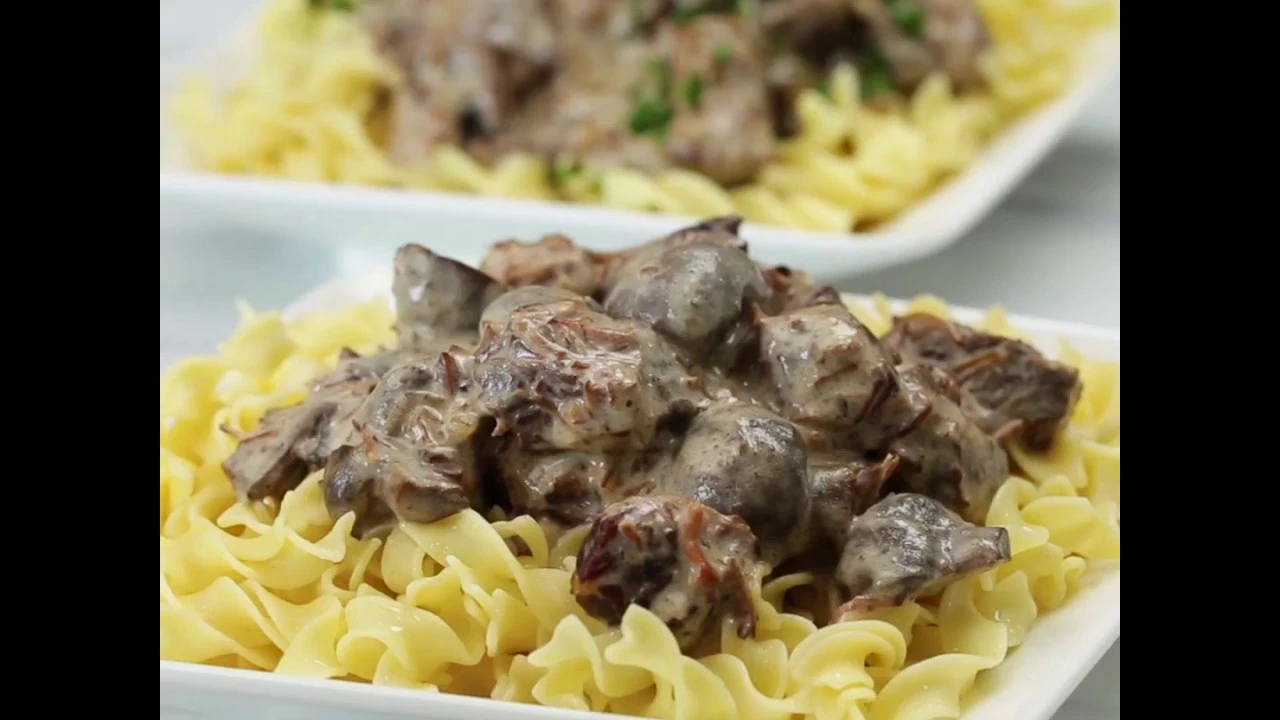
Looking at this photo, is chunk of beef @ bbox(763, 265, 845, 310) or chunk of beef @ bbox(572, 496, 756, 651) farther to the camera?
chunk of beef @ bbox(763, 265, 845, 310)

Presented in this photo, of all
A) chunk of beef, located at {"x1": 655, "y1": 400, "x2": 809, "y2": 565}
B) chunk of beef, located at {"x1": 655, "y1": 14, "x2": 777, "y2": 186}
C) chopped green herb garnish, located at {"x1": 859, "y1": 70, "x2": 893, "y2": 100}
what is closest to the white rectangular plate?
chunk of beef, located at {"x1": 655, "y1": 14, "x2": 777, "y2": 186}

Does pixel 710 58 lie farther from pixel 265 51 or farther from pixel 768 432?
pixel 768 432

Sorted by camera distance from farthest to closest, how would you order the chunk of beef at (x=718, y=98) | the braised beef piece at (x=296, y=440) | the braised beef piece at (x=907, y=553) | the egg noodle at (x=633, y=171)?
the chunk of beef at (x=718, y=98) < the egg noodle at (x=633, y=171) < the braised beef piece at (x=296, y=440) < the braised beef piece at (x=907, y=553)

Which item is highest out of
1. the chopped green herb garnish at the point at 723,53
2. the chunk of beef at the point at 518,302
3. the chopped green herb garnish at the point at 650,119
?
the chopped green herb garnish at the point at 723,53

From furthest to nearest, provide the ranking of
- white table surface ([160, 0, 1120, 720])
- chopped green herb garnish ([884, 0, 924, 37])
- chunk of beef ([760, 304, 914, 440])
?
chopped green herb garnish ([884, 0, 924, 37]), white table surface ([160, 0, 1120, 720]), chunk of beef ([760, 304, 914, 440])

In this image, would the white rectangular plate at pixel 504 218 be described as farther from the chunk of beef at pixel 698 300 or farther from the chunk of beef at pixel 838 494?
the chunk of beef at pixel 838 494

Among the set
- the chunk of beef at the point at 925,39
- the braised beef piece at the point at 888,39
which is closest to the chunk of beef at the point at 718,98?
the braised beef piece at the point at 888,39

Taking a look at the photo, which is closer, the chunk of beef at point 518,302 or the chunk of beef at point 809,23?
the chunk of beef at point 518,302

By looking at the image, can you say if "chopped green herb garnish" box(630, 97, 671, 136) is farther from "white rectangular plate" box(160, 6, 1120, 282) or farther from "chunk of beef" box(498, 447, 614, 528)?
"chunk of beef" box(498, 447, 614, 528)
